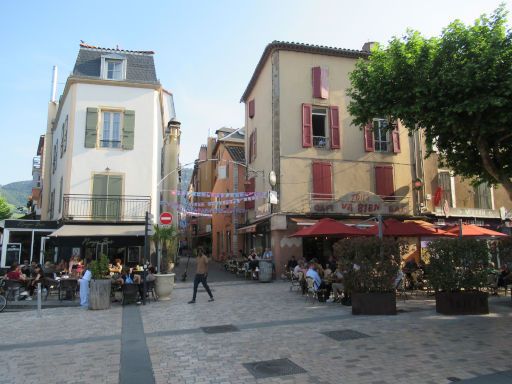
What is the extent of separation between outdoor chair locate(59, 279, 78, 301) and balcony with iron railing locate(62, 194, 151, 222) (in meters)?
5.29

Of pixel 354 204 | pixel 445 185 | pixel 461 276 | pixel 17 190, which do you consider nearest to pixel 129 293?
pixel 461 276

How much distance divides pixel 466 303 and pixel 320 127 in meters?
14.1

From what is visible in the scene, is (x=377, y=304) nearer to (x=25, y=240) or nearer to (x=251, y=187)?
(x=251, y=187)

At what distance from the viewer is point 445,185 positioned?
22.7m

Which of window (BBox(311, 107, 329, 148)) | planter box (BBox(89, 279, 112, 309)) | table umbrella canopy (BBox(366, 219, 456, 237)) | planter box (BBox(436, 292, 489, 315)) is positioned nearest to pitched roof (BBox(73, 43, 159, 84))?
window (BBox(311, 107, 329, 148))

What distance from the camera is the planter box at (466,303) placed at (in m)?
9.15

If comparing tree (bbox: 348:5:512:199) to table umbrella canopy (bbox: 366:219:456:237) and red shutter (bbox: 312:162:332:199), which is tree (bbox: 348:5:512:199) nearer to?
table umbrella canopy (bbox: 366:219:456:237)

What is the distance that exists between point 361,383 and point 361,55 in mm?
19975

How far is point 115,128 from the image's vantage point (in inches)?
744

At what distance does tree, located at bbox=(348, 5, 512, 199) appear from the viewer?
9.52 m

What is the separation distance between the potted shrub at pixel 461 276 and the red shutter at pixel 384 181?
12.1 m

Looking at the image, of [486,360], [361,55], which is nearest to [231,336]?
[486,360]

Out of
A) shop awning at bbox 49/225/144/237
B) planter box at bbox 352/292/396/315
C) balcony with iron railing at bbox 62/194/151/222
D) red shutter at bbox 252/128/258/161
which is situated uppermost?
red shutter at bbox 252/128/258/161

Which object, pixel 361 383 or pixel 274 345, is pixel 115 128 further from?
pixel 361 383
